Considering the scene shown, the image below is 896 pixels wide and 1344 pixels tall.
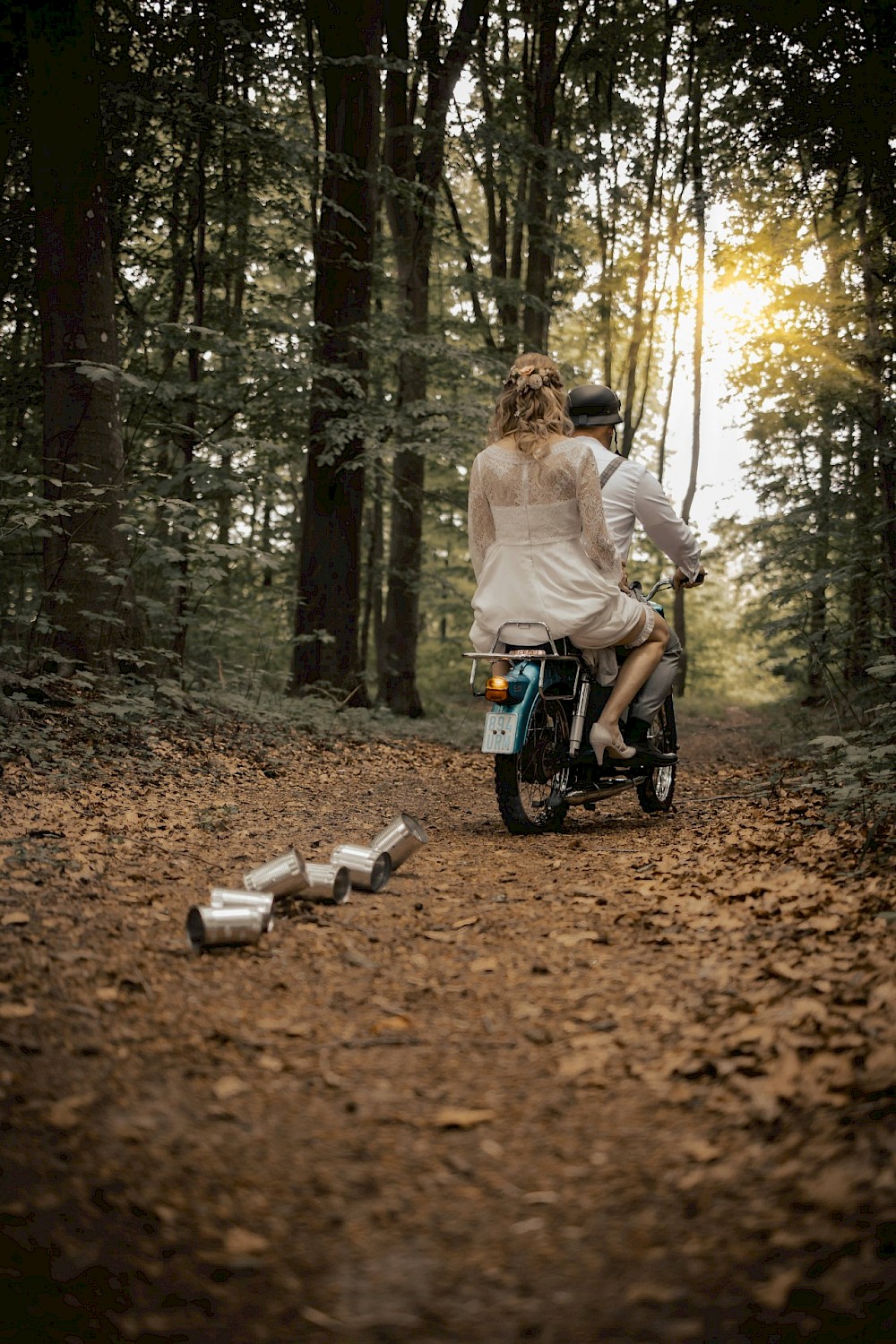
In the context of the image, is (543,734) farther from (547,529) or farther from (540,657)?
(547,529)

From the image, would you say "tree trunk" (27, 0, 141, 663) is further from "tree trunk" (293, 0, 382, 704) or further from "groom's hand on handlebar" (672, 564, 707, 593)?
"groom's hand on handlebar" (672, 564, 707, 593)

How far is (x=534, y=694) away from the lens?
5.54 metres

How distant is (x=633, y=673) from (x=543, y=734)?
692mm

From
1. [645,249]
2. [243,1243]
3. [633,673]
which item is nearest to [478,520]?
[633,673]

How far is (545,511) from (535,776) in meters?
1.42

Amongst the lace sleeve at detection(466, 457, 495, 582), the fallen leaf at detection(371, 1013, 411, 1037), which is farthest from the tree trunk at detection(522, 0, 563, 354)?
the fallen leaf at detection(371, 1013, 411, 1037)

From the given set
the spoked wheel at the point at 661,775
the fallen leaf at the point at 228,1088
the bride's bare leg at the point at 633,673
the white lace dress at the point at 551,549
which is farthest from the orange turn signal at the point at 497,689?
the fallen leaf at the point at 228,1088

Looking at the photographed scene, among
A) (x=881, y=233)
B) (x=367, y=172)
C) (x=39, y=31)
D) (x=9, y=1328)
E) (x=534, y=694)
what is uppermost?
(x=367, y=172)

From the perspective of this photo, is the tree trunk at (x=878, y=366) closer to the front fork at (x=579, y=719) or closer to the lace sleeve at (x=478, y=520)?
the front fork at (x=579, y=719)

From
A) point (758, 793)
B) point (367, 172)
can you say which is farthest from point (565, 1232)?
point (367, 172)

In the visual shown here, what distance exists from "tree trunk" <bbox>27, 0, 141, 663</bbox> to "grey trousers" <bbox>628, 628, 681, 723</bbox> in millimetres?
3887

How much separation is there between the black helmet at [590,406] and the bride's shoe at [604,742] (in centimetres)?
173

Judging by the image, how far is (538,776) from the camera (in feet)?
19.1

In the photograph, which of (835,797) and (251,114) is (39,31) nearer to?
(251,114)
